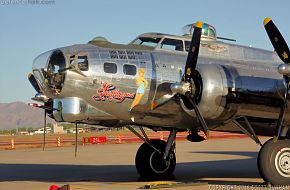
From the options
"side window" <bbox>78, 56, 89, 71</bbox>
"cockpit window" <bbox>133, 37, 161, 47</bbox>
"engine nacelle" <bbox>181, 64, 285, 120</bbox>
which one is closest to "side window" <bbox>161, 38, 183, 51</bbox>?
"cockpit window" <bbox>133, 37, 161, 47</bbox>

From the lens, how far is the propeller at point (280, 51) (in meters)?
12.7

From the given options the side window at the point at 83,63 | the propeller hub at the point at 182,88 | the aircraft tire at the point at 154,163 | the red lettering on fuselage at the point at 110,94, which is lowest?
the aircraft tire at the point at 154,163

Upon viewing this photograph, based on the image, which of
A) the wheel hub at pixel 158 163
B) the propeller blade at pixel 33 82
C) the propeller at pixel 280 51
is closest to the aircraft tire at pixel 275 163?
the propeller at pixel 280 51

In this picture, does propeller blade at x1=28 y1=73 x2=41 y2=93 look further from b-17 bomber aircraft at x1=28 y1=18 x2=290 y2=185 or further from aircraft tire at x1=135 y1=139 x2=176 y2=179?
aircraft tire at x1=135 y1=139 x2=176 y2=179

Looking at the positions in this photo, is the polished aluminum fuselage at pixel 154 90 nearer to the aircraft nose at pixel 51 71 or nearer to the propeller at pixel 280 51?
the aircraft nose at pixel 51 71

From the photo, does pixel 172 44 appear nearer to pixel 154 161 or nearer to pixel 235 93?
pixel 235 93

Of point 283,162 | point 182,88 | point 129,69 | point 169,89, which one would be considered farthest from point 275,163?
point 129,69

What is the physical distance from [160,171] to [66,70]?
5736mm

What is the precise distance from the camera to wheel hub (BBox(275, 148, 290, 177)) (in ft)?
43.4

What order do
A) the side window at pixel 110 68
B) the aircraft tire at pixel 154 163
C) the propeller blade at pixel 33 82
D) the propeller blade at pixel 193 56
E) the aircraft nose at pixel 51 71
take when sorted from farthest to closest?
the aircraft tire at pixel 154 163, the propeller blade at pixel 33 82, the side window at pixel 110 68, the aircraft nose at pixel 51 71, the propeller blade at pixel 193 56

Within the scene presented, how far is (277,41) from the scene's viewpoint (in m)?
13.8

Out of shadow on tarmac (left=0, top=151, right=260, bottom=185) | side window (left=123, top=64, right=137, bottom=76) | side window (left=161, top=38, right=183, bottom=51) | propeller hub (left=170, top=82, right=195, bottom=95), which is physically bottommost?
shadow on tarmac (left=0, top=151, right=260, bottom=185)

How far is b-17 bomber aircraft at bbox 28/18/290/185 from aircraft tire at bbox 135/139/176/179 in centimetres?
243

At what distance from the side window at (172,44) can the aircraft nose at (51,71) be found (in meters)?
3.33
